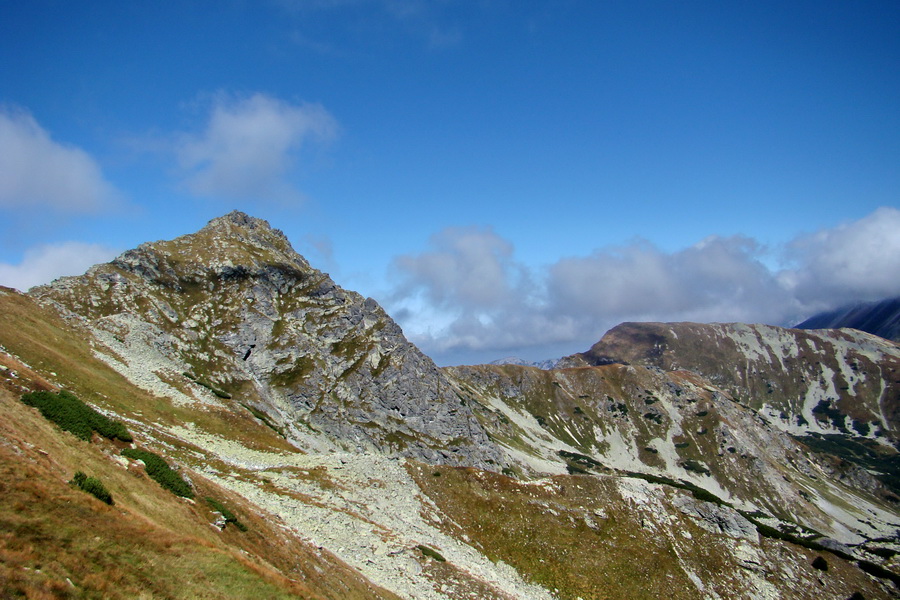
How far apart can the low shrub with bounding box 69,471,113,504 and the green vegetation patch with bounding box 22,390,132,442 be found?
727 centimetres

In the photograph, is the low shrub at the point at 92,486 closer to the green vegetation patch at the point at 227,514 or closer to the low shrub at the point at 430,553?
the green vegetation patch at the point at 227,514

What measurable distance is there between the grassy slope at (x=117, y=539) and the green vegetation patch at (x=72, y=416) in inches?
32.5

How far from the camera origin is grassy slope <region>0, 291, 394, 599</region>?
42.9ft

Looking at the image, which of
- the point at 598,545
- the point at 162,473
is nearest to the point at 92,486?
the point at 162,473

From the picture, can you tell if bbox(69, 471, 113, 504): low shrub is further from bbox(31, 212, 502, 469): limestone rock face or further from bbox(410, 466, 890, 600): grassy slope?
bbox(31, 212, 502, 469): limestone rock face

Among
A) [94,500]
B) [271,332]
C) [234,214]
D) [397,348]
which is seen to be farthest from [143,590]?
[234,214]

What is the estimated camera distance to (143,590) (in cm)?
1387

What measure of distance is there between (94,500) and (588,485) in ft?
170

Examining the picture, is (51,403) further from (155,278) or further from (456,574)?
(155,278)

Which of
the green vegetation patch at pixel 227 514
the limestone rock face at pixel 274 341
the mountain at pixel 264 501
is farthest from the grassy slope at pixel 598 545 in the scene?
the limestone rock face at pixel 274 341

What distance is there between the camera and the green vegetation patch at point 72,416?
2433 centimetres

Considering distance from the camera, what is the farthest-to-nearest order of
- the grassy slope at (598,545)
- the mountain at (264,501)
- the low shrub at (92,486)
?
the grassy slope at (598,545)
the low shrub at (92,486)
the mountain at (264,501)

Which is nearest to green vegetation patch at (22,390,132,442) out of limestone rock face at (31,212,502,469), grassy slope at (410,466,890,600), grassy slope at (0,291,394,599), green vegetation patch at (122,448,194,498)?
grassy slope at (0,291,394,599)

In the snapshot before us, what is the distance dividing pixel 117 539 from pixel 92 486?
365 centimetres
